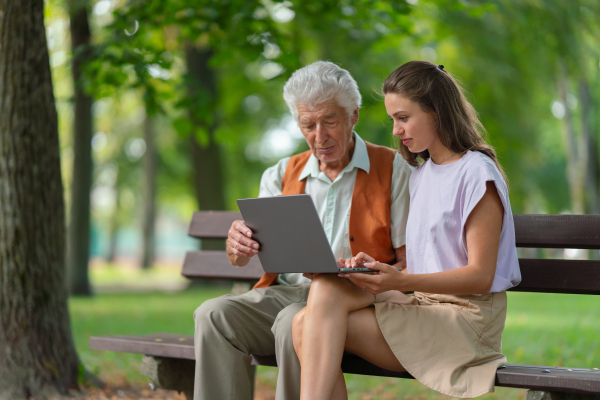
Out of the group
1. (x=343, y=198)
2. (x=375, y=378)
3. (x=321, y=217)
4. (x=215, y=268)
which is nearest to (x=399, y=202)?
(x=343, y=198)

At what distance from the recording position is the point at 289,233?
2424 millimetres

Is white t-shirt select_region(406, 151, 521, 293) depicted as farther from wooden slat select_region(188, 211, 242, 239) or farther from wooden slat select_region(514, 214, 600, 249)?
wooden slat select_region(188, 211, 242, 239)

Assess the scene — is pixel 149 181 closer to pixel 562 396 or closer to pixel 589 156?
pixel 589 156

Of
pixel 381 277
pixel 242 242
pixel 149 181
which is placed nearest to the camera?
pixel 381 277

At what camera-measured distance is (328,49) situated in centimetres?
1062

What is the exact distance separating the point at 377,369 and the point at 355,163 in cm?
97

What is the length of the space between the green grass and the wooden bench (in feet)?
4.79

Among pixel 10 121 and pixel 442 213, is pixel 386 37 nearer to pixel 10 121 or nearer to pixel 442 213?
pixel 10 121

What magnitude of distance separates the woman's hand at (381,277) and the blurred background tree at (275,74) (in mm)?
971

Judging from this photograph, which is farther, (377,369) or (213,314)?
(213,314)

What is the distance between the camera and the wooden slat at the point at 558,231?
280cm

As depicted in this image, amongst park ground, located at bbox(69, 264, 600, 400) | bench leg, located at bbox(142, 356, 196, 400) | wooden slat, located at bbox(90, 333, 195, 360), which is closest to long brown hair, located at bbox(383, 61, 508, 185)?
wooden slat, located at bbox(90, 333, 195, 360)

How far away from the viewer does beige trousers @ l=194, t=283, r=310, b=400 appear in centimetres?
253

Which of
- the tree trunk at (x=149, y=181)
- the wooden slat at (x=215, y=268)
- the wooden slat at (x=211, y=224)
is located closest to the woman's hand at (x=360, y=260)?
the wooden slat at (x=215, y=268)
